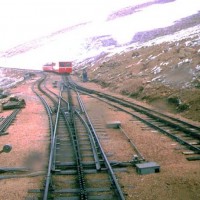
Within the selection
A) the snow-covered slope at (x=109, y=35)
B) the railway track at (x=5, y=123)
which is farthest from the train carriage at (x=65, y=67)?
the railway track at (x=5, y=123)

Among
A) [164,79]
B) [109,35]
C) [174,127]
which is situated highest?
[109,35]

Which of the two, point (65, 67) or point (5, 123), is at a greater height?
point (65, 67)

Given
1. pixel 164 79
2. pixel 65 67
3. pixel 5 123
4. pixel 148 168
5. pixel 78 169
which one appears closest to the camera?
pixel 148 168

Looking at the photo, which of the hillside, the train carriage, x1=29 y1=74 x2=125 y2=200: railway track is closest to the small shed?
x1=29 y1=74 x2=125 y2=200: railway track

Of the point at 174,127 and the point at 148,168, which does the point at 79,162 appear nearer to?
the point at 148,168

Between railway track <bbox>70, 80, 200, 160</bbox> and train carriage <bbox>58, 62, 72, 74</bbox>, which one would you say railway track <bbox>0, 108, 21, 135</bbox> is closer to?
railway track <bbox>70, 80, 200, 160</bbox>

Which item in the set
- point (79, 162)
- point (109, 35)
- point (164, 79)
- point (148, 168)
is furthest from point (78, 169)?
point (109, 35)
